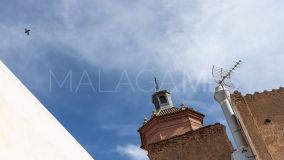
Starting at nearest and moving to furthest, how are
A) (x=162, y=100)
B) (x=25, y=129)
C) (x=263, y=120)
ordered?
(x=25, y=129), (x=263, y=120), (x=162, y=100)

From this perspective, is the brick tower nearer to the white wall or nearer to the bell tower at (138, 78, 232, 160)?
the bell tower at (138, 78, 232, 160)

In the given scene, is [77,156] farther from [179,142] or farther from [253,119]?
[179,142]

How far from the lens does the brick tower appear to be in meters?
15.2

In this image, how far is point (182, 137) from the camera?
51.8 ft

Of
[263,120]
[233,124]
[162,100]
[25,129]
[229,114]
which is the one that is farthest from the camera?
[162,100]

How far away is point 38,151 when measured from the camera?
331cm

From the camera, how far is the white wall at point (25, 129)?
2.88m

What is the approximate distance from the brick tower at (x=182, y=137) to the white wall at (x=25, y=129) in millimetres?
11399

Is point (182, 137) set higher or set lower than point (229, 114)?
higher

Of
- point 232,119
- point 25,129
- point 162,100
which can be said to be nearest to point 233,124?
point 232,119

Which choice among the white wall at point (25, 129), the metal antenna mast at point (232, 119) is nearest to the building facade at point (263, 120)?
the metal antenna mast at point (232, 119)

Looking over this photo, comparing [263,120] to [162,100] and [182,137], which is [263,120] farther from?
[162,100]

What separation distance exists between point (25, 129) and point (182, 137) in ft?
42.9

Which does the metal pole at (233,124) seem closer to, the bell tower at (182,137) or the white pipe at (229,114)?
the white pipe at (229,114)
